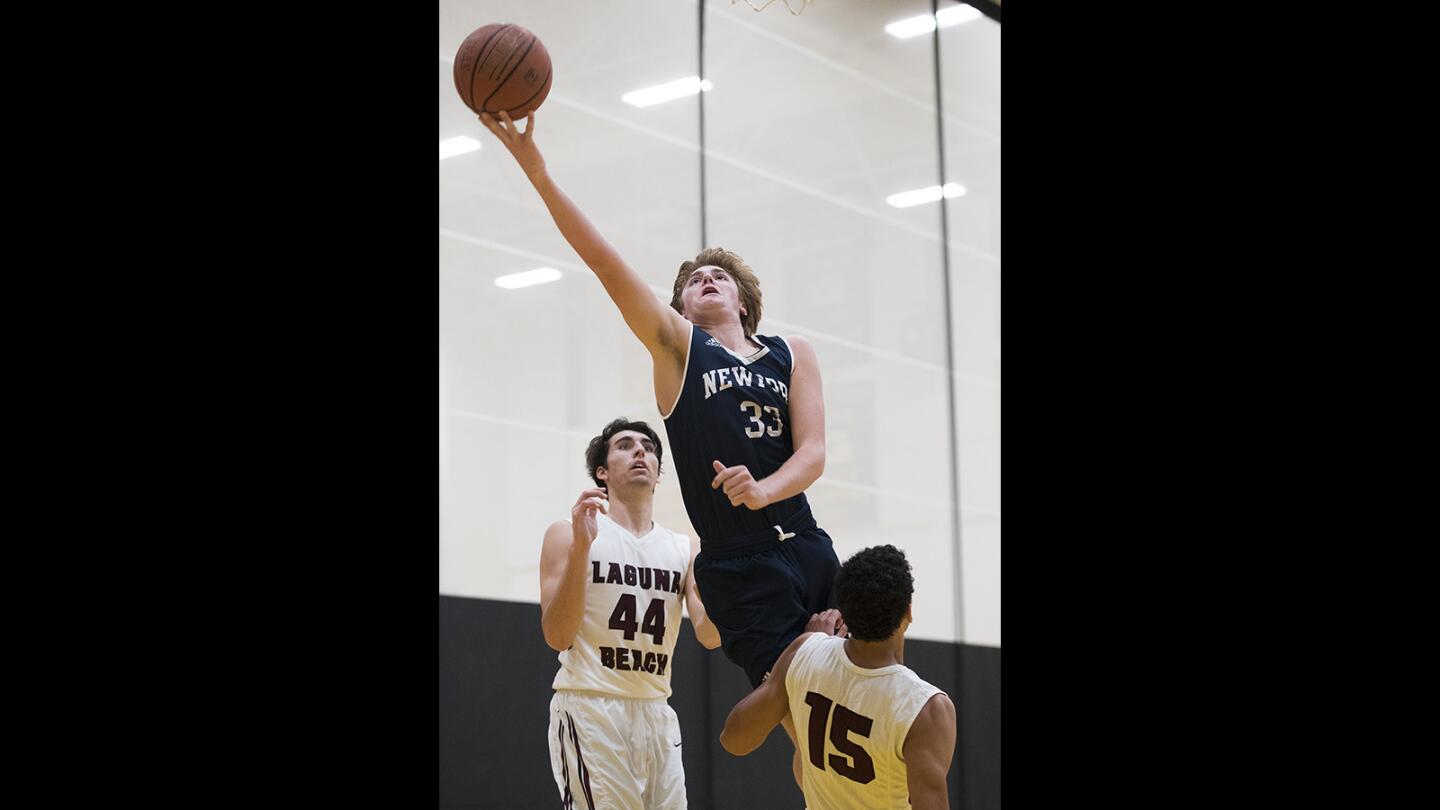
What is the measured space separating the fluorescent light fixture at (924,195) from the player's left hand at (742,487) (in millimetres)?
2598

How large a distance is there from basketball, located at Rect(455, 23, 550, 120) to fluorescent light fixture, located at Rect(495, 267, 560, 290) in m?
1.02

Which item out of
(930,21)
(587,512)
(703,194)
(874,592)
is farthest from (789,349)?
(930,21)

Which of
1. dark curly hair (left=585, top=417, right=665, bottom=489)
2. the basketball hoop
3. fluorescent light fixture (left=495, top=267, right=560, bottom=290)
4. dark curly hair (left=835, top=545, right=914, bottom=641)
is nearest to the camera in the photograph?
dark curly hair (left=835, top=545, right=914, bottom=641)

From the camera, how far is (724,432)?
5238 mm

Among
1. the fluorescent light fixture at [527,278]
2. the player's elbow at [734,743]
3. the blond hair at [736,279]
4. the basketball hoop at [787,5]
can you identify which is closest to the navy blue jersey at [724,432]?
the blond hair at [736,279]

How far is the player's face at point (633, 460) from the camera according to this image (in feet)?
18.1

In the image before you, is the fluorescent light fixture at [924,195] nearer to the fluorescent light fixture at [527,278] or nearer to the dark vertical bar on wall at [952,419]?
the dark vertical bar on wall at [952,419]

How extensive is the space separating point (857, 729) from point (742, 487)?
3.05 feet

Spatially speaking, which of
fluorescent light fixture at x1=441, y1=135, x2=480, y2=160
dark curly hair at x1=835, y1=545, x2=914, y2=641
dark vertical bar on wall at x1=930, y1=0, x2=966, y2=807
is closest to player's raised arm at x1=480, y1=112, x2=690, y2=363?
fluorescent light fixture at x1=441, y1=135, x2=480, y2=160

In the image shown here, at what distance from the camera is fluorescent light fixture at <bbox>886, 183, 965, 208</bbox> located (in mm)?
7434

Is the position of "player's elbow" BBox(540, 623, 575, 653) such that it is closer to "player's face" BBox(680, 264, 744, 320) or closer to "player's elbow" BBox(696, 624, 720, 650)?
"player's elbow" BBox(696, 624, 720, 650)

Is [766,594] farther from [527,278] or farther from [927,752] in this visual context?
[527,278]
